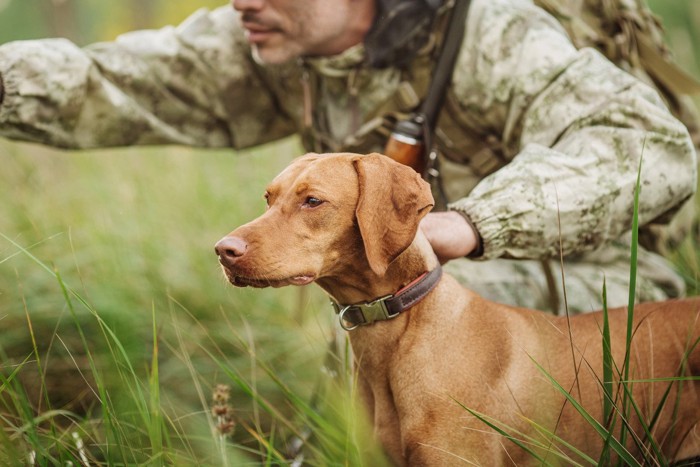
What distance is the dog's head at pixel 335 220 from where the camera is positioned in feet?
7.10

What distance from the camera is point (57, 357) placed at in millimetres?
3748

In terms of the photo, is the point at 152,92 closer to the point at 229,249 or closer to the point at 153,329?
the point at 153,329

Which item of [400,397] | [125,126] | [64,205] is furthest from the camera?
[64,205]

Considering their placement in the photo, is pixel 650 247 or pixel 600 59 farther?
pixel 650 247

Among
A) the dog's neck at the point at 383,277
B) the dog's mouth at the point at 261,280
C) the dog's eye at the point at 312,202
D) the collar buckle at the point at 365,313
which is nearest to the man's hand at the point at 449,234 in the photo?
the dog's neck at the point at 383,277

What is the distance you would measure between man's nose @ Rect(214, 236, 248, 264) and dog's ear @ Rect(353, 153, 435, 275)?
37 cm

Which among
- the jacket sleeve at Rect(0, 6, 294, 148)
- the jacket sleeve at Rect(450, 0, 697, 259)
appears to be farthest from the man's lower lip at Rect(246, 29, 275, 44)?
the jacket sleeve at Rect(450, 0, 697, 259)

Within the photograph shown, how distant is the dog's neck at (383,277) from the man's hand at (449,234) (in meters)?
0.13

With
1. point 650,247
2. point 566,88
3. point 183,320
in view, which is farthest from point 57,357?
point 650,247

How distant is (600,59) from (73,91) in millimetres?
2520

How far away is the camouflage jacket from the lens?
2857mm

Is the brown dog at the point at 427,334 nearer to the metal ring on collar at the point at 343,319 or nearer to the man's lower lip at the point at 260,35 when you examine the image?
the metal ring on collar at the point at 343,319

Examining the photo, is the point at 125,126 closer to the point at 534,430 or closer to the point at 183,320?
the point at 183,320

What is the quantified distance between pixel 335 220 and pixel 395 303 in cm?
36
